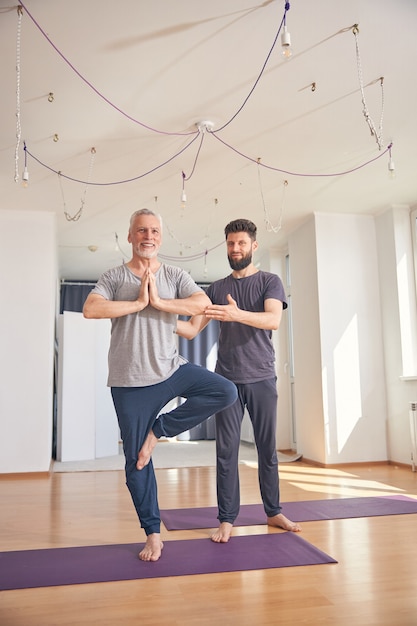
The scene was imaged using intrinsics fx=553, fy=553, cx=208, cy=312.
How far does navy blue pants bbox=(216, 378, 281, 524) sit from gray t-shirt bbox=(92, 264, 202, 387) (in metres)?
0.46

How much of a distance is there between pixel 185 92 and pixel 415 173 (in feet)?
7.78

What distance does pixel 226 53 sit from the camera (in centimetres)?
305

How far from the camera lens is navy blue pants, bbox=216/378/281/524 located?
2691 mm

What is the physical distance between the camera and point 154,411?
236 cm

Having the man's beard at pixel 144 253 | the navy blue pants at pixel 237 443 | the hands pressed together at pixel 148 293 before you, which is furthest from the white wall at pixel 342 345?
the hands pressed together at pixel 148 293

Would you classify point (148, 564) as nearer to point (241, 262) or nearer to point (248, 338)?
point (248, 338)

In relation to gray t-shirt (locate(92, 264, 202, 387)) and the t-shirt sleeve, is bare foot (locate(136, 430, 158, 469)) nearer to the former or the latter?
gray t-shirt (locate(92, 264, 202, 387))

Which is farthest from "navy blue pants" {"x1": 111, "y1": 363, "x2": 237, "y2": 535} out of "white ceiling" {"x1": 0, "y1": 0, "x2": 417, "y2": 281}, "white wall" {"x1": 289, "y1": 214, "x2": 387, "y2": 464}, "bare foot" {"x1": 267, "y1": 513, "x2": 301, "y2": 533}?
"white wall" {"x1": 289, "y1": 214, "x2": 387, "y2": 464}

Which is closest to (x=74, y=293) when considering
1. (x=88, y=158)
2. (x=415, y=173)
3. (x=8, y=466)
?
(x=8, y=466)

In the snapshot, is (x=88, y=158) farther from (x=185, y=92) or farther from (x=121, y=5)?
(x=121, y=5)

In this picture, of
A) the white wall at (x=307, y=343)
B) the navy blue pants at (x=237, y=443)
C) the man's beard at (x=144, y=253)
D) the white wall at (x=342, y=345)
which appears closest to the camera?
the man's beard at (x=144, y=253)

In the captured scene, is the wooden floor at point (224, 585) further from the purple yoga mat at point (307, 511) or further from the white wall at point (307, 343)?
the white wall at point (307, 343)

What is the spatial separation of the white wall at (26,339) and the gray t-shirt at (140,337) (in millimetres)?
3123

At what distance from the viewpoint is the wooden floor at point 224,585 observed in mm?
1737
